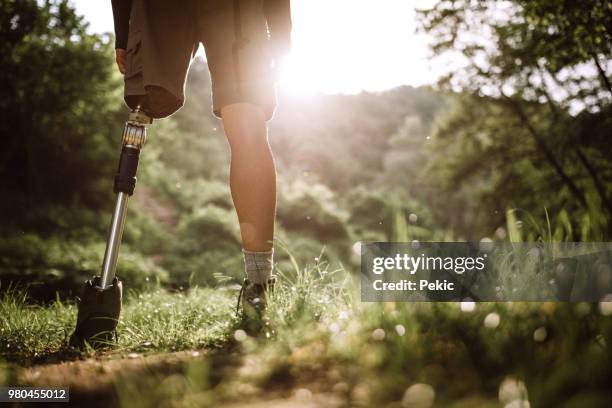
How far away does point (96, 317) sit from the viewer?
1608 millimetres

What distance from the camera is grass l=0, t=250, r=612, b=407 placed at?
2.71ft

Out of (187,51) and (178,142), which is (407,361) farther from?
(178,142)

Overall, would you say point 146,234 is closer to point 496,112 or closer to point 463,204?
point 496,112

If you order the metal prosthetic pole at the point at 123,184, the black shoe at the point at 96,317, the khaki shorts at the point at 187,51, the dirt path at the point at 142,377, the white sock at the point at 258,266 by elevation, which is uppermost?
the khaki shorts at the point at 187,51

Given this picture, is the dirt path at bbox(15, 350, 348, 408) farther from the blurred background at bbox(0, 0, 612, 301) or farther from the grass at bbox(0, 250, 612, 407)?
the blurred background at bbox(0, 0, 612, 301)

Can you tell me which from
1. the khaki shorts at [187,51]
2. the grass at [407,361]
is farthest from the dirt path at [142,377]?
the khaki shorts at [187,51]

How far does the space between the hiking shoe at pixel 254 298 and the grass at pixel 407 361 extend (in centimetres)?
9

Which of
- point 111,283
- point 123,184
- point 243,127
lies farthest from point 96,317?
point 243,127

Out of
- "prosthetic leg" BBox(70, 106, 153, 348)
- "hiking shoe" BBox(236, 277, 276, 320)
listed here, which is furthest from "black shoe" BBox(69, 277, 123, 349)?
"hiking shoe" BBox(236, 277, 276, 320)

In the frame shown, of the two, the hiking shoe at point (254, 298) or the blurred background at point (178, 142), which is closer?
the hiking shoe at point (254, 298)

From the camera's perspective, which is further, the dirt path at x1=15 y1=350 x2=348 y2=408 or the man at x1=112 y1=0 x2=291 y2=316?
the man at x1=112 y1=0 x2=291 y2=316

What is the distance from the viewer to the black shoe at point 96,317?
5.22 feet

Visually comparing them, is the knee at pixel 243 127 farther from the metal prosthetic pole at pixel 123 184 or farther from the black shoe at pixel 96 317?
the black shoe at pixel 96 317

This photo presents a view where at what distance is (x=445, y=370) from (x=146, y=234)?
43.2 ft
